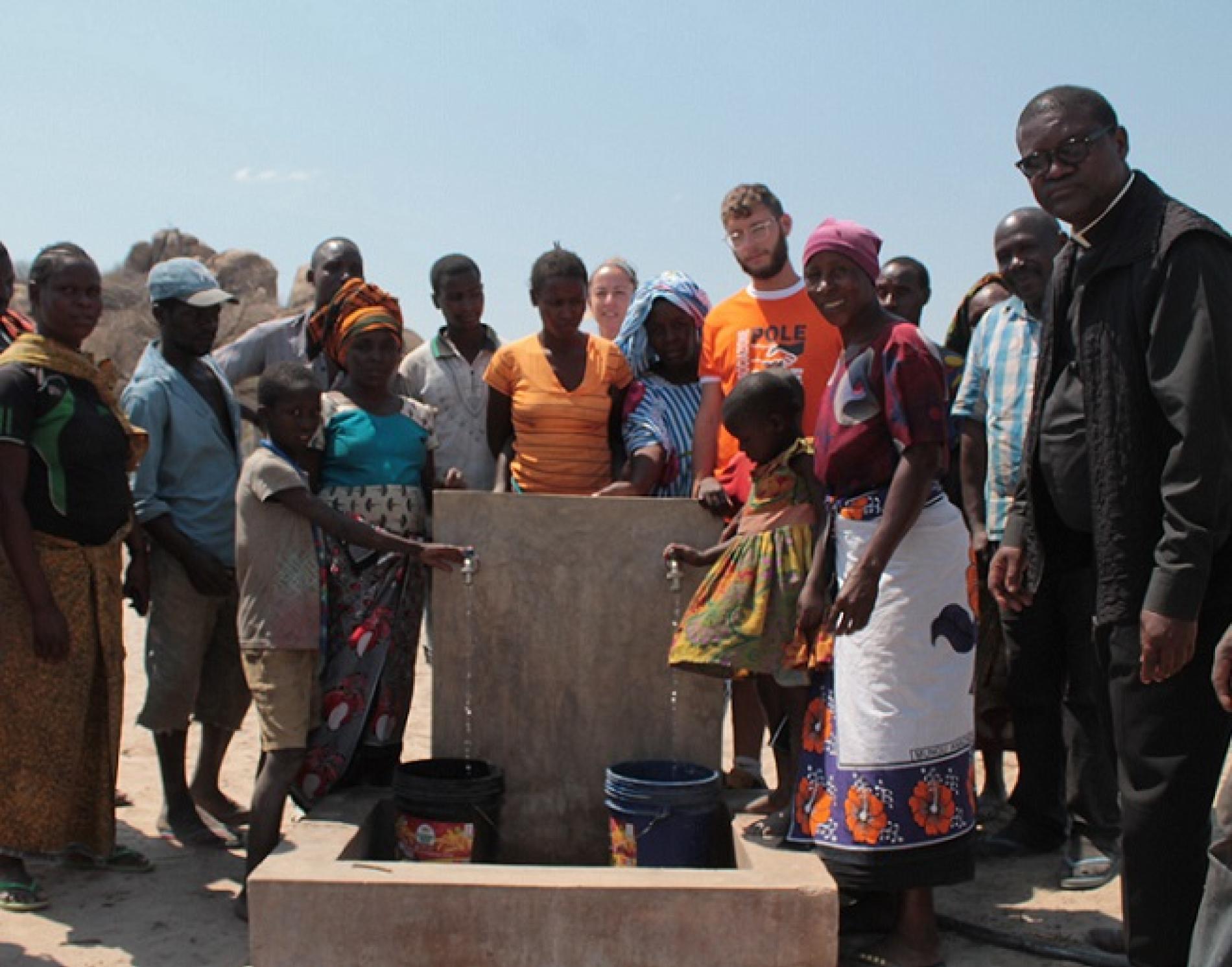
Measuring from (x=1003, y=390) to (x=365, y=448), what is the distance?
2.37m

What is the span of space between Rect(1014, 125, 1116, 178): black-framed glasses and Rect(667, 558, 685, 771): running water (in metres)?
1.90

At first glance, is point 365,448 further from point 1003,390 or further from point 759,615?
point 1003,390

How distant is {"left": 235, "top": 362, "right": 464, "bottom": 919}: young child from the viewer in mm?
4199

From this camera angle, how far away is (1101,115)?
309 cm

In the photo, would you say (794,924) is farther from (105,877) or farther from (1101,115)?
(105,877)

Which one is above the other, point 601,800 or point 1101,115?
point 1101,115

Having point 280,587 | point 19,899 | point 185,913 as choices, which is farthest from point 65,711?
point 280,587

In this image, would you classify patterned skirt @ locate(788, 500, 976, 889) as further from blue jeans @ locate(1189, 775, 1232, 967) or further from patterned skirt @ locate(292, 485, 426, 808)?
patterned skirt @ locate(292, 485, 426, 808)

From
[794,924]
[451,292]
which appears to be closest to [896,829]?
[794,924]

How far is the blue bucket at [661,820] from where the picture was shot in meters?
4.17

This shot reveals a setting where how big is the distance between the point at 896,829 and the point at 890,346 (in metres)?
1.36

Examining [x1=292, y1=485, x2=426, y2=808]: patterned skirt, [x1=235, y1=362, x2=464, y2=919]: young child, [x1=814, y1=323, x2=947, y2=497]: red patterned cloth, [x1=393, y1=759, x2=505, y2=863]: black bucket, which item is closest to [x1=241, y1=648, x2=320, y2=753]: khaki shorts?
[x1=235, y1=362, x2=464, y2=919]: young child

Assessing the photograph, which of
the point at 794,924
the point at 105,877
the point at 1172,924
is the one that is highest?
the point at 1172,924

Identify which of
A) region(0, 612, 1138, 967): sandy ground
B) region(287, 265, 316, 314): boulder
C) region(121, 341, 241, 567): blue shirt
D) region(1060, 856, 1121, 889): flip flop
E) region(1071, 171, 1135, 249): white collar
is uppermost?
region(287, 265, 316, 314): boulder
